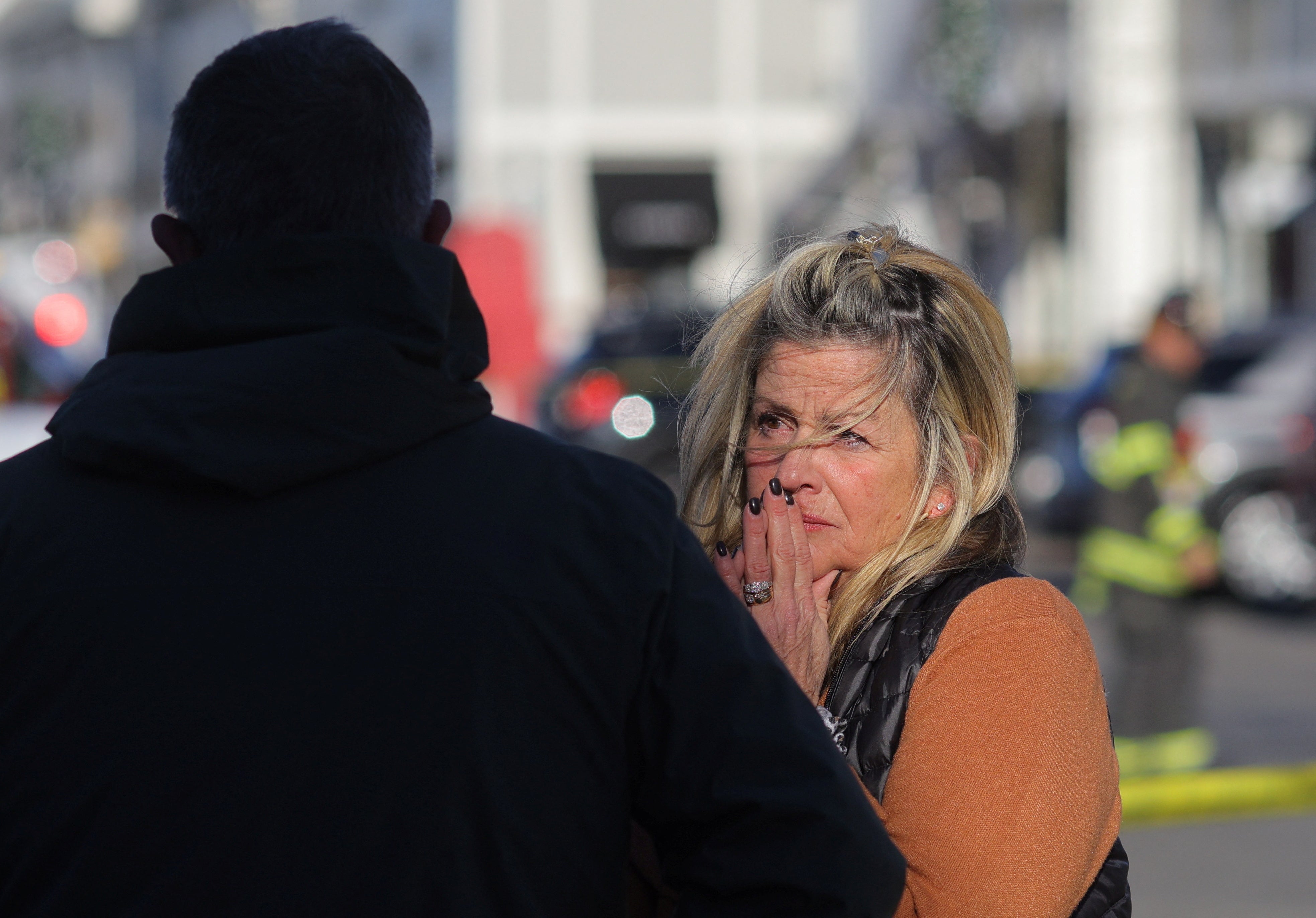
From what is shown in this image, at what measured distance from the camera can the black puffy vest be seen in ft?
6.08

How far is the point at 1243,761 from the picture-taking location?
6.45m

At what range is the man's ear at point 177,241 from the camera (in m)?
1.59

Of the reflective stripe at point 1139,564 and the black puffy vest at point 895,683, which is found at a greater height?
the black puffy vest at point 895,683

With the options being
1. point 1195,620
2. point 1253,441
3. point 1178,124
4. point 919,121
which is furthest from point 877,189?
point 1195,620

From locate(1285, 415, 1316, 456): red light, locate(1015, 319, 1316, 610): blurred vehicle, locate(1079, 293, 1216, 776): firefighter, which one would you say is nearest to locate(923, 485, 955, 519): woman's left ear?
locate(1079, 293, 1216, 776): firefighter


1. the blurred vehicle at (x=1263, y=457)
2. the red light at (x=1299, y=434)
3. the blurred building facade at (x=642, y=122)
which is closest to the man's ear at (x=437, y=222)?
the blurred vehicle at (x=1263, y=457)

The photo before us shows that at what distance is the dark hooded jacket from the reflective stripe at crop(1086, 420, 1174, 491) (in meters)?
5.03

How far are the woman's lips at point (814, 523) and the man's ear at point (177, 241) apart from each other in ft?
2.89

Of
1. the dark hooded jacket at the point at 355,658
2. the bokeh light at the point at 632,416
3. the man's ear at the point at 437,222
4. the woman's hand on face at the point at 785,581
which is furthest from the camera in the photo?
the bokeh light at the point at 632,416

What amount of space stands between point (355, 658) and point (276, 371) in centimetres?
28

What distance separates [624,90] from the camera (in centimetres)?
2998

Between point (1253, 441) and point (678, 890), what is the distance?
30.0 ft

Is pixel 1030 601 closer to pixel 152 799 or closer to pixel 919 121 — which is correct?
pixel 152 799

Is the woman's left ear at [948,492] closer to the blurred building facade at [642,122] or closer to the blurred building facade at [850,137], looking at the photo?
the blurred building facade at [850,137]
